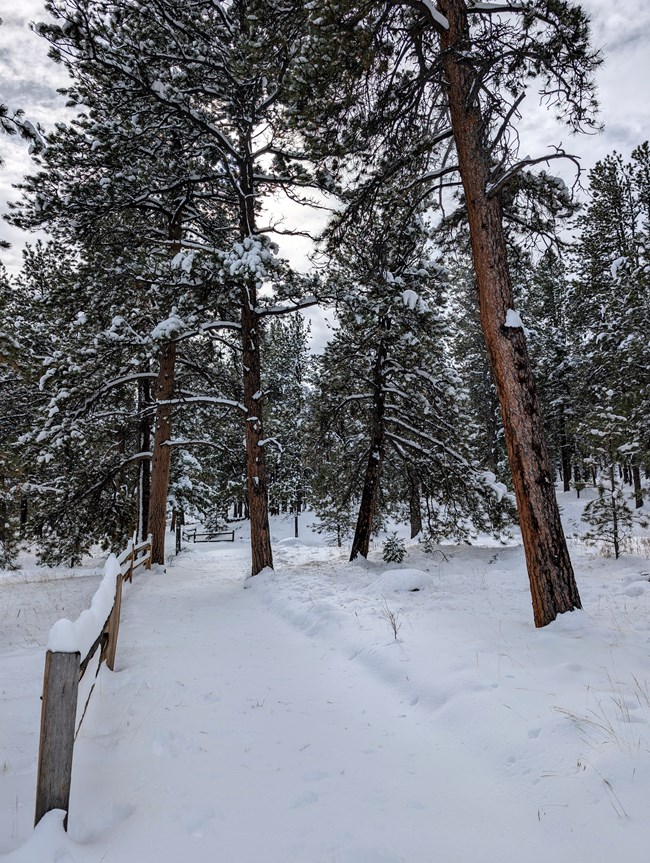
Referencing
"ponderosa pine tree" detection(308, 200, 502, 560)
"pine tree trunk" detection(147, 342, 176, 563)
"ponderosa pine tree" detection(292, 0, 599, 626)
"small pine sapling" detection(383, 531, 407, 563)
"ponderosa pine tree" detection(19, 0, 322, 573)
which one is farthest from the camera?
"pine tree trunk" detection(147, 342, 176, 563)

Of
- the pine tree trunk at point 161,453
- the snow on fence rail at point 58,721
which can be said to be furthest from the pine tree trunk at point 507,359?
the pine tree trunk at point 161,453

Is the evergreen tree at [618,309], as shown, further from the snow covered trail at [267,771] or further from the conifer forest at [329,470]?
the snow covered trail at [267,771]

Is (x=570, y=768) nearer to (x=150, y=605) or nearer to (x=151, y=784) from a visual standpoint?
(x=151, y=784)

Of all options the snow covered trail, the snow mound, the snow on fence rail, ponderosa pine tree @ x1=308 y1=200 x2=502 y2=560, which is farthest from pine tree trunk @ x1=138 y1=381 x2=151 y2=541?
the snow on fence rail

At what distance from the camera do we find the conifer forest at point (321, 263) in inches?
240

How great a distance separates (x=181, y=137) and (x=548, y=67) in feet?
27.4

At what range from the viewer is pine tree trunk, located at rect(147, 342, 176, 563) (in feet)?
45.8

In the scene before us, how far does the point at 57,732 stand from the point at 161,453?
39.5 ft

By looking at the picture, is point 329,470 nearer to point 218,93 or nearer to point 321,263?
point 321,263

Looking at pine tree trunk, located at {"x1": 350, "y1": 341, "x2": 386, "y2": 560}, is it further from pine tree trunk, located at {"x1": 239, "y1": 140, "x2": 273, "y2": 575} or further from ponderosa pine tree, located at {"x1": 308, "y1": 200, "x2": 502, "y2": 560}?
pine tree trunk, located at {"x1": 239, "y1": 140, "x2": 273, "y2": 575}

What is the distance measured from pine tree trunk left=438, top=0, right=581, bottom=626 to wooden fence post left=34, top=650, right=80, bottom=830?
5.05 m

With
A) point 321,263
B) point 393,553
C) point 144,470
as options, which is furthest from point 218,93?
point 393,553

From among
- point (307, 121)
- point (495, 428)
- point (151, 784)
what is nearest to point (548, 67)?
point (307, 121)

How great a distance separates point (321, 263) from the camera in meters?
11.3
